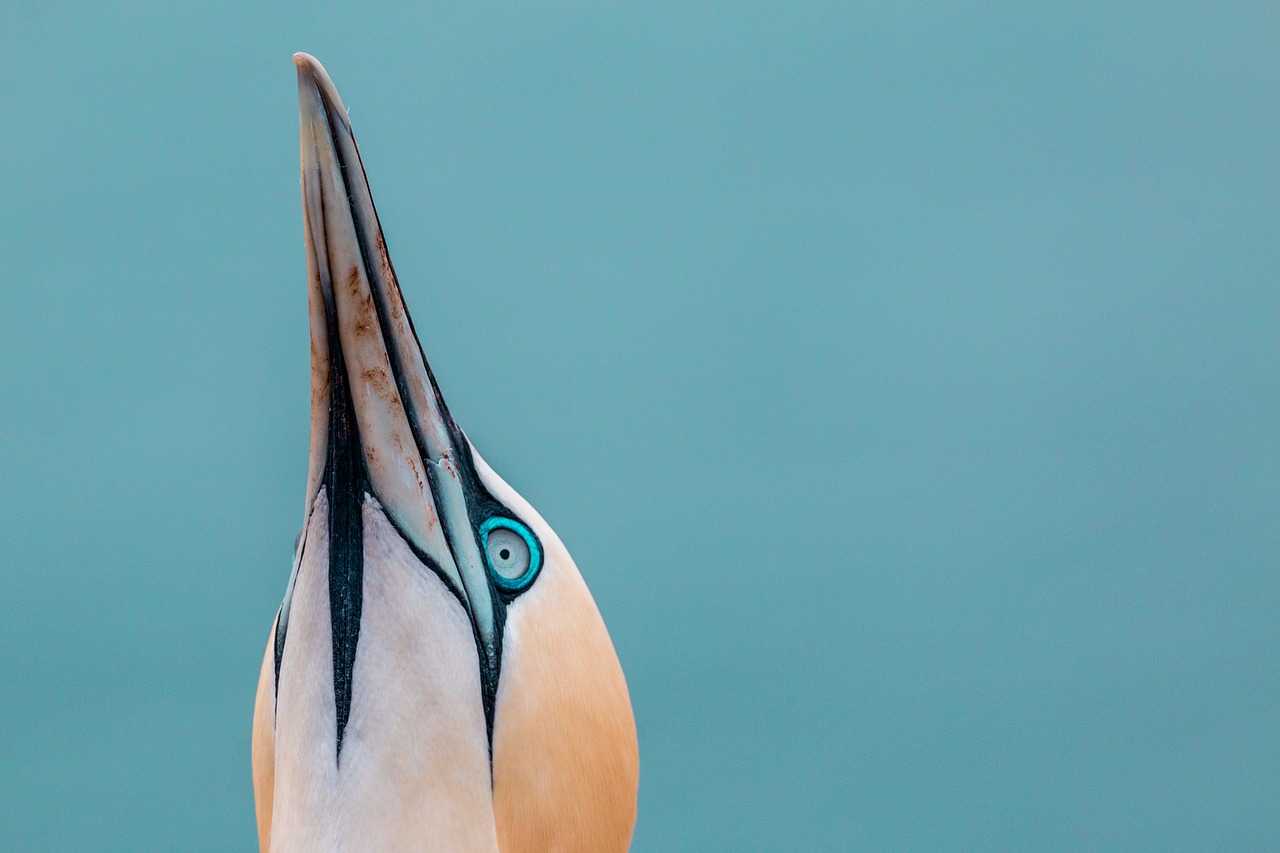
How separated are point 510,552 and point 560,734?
7.6 inches

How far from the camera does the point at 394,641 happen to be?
1.10 meters

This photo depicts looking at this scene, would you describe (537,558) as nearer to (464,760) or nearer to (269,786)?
(464,760)

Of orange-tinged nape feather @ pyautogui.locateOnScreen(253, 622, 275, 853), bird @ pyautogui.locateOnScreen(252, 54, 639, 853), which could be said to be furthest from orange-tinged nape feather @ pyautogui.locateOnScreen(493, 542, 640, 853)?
orange-tinged nape feather @ pyautogui.locateOnScreen(253, 622, 275, 853)

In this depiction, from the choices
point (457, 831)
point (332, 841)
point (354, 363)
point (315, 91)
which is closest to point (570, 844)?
point (457, 831)

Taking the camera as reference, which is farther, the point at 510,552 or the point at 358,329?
the point at 510,552

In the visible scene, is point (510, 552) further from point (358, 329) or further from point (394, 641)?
point (358, 329)

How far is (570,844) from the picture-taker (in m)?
1.15

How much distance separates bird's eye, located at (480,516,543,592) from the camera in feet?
3.91

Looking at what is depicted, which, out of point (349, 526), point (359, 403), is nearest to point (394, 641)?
point (349, 526)

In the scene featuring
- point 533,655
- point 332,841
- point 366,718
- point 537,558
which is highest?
point 537,558

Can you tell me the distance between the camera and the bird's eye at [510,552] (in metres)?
1.19

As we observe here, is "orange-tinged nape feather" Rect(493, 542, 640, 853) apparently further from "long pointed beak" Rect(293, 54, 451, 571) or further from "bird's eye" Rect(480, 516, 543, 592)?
"long pointed beak" Rect(293, 54, 451, 571)

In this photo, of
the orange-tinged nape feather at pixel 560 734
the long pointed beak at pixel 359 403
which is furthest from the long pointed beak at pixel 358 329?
the orange-tinged nape feather at pixel 560 734

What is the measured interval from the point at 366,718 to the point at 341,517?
19 cm
